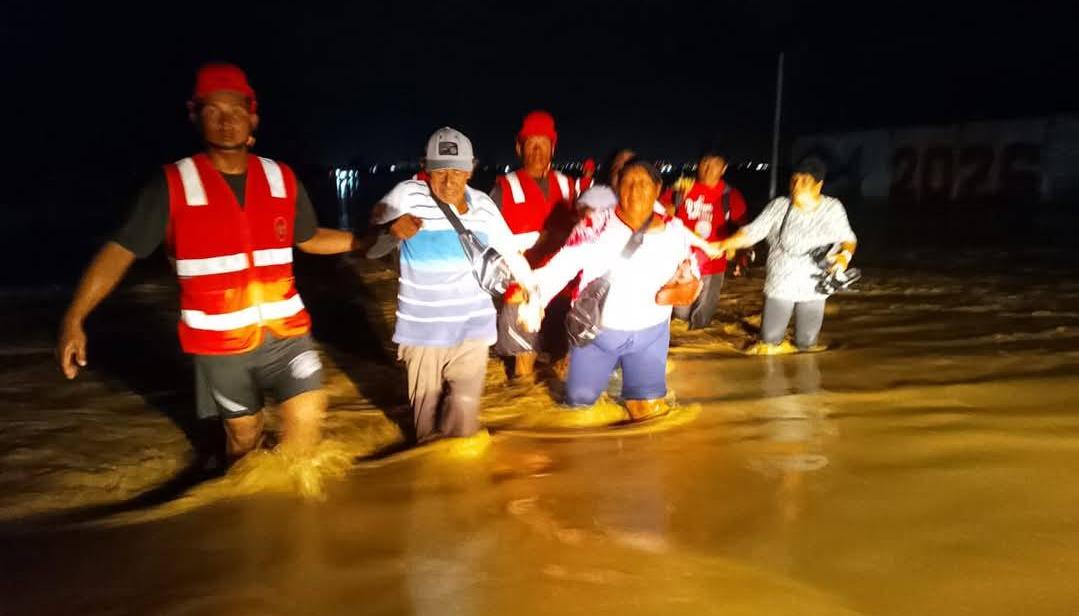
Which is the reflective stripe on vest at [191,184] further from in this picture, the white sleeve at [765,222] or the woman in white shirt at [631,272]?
the white sleeve at [765,222]

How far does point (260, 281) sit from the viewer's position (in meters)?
3.33

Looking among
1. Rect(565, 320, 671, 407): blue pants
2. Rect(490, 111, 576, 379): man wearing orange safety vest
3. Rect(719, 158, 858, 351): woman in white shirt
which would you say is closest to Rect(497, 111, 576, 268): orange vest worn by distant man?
Rect(490, 111, 576, 379): man wearing orange safety vest

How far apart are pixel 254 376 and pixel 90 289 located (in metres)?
0.76

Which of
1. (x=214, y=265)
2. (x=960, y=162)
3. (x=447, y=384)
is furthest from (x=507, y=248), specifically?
(x=960, y=162)

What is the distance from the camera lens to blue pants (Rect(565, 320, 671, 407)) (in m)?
4.34

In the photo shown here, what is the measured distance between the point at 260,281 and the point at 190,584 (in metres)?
1.26

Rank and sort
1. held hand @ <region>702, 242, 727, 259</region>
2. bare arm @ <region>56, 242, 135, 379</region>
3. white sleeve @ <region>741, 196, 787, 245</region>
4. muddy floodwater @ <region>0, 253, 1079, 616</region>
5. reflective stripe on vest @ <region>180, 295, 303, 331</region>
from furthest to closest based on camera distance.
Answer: white sleeve @ <region>741, 196, 787, 245</region>, held hand @ <region>702, 242, 727, 259</region>, reflective stripe on vest @ <region>180, 295, 303, 331</region>, bare arm @ <region>56, 242, 135, 379</region>, muddy floodwater @ <region>0, 253, 1079, 616</region>

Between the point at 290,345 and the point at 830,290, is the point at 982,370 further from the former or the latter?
the point at 290,345

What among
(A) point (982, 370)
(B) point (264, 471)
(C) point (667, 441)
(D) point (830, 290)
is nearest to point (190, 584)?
(B) point (264, 471)

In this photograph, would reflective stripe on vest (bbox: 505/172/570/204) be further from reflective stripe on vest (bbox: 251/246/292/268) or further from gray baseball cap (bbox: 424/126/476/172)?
reflective stripe on vest (bbox: 251/246/292/268)

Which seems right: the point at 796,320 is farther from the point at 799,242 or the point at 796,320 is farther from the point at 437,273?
the point at 437,273

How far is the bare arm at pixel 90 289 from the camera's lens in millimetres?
3088

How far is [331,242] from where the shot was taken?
12.3 feet

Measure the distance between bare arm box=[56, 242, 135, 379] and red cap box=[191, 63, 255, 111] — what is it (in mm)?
731
